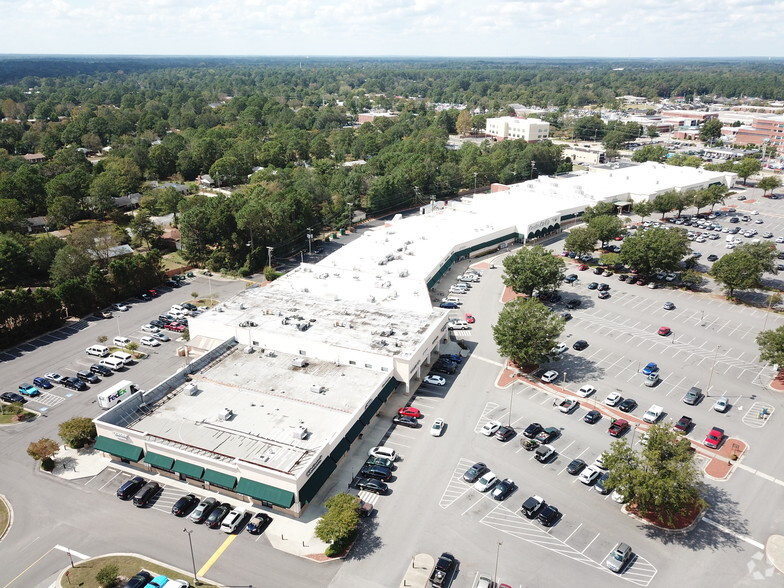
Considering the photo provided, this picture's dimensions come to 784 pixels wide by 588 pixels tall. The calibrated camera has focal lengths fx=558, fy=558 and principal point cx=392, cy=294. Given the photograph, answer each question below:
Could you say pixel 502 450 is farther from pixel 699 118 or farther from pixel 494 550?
pixel 699 118

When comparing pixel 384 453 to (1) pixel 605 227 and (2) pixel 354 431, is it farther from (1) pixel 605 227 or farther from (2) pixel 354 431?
(1) pixel 605 227

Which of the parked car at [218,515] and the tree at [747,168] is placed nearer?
the parked car at [218,515]

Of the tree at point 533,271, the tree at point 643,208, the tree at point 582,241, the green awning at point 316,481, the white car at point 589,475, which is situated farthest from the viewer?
the tree at point 643,208

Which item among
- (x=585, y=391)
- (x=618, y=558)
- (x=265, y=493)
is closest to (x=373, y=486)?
(x=265, y=493)

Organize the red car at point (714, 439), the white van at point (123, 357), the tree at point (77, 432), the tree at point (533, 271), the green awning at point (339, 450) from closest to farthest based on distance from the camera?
the green awning at point (339, 450) < the tree at point (77, 432) < the red car at point (714, 439) < the white van at point (123, 357) < the tree at point (533, 271)

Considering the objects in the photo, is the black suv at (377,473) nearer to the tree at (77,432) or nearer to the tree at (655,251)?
the tree at (77,432)

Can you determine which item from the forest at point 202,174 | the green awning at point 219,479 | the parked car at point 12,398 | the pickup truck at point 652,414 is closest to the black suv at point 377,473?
the green awning at point 219,479

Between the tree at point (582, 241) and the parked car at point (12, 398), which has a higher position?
the tree at point (582, 241)

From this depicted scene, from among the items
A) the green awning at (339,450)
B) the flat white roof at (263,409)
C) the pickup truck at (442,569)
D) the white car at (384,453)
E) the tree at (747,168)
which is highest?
the tree at (747,168)
